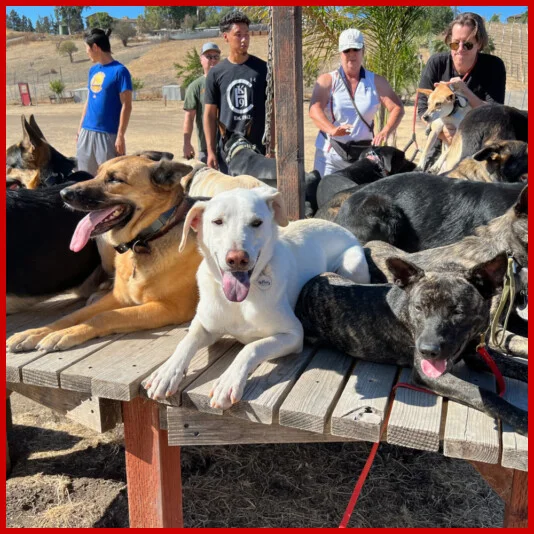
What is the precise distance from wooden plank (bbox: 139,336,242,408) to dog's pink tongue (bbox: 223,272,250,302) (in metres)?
0.47

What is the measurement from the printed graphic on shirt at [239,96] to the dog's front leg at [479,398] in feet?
15.6

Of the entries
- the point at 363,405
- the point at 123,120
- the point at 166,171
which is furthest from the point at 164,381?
the point at 123,120

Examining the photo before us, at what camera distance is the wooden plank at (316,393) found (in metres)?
2.45

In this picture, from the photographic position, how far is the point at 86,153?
7.63m

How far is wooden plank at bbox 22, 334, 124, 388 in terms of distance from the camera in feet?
9.31

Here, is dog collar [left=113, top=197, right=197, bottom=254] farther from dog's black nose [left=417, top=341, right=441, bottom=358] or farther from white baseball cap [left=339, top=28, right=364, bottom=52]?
Answer: white baseball cap [left=339, top=28, right=364, bottom=52]

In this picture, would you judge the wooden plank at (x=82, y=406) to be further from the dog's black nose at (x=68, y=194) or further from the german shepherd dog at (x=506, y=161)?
the german shepherd dog at (x=506, y=161)

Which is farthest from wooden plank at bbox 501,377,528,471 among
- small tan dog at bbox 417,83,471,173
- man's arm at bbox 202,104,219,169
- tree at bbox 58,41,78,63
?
tree at bbox 58,41,78,63

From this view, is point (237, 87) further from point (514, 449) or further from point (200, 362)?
point (514, 449)

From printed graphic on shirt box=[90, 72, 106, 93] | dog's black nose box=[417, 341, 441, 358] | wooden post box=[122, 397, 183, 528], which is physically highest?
printed graphic on shirt box=[90, 72, 106, 93]

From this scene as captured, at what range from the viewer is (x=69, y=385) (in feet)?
9.24

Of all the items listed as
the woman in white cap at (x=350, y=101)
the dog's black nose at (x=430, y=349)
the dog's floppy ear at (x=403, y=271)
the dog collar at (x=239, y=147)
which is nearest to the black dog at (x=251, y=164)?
the dog collar at (x=239, y=147)

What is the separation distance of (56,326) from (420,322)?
6.85 feet

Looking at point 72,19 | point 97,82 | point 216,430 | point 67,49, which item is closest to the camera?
point 216,430
